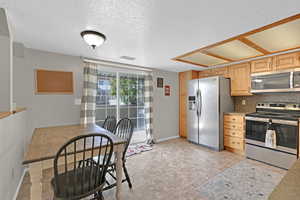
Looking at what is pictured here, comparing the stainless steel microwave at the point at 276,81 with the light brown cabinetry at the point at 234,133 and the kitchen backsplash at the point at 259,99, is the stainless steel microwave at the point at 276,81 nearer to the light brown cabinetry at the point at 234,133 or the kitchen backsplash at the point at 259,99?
the kitchen backsplash at the point at 259,99

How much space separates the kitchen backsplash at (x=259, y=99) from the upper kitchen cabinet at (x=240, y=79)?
300 millimetres

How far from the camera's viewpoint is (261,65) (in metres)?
2.96

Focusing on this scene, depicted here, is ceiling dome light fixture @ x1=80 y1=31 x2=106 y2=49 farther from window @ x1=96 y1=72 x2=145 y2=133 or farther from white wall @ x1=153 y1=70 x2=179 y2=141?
white wall @ x1=153 y1=70 x2=179 y2=141

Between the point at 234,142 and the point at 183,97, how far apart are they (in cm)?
191

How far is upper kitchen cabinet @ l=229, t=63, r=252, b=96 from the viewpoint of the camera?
10.5 feet

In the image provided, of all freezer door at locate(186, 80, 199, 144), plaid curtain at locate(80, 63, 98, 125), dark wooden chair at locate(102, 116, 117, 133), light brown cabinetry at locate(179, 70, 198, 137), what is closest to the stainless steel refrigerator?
freezer door at locate(186, 80, 199, 144)

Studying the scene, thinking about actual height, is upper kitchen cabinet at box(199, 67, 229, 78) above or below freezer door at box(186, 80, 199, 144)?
above

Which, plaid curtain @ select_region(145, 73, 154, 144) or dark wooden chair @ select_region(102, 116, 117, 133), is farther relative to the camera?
plaid curtain @ select_region(145, 73, 154, 144)

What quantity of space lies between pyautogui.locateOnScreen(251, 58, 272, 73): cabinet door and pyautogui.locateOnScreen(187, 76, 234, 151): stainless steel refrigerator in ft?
1.97

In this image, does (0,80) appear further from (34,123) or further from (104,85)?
(104,85)

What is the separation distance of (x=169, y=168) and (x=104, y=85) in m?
2.37

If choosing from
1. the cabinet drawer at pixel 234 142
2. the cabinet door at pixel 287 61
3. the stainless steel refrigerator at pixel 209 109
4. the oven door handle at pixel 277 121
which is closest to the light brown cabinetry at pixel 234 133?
the cabinet drawer at pixel 234 142

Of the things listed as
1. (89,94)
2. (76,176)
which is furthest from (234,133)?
(89,94)

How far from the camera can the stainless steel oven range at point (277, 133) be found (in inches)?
92.1
